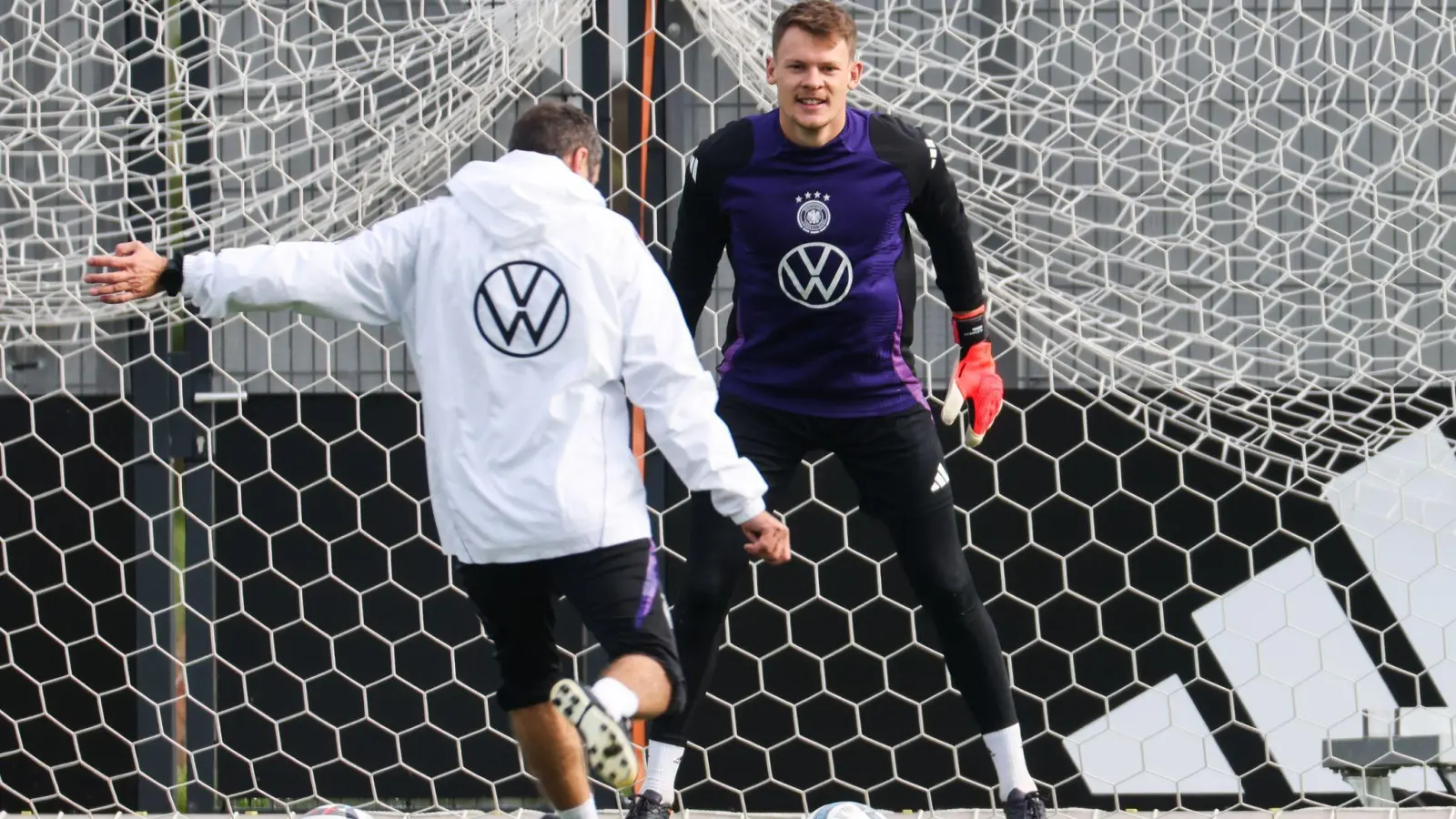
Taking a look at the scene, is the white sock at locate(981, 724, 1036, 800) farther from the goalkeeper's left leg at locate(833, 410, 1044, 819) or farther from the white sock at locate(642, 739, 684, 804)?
the white sock at locate(642, 739, 684, 804)

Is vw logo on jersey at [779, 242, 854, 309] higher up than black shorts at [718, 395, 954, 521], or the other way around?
vw logo on jersey at [779, 242, 854, 309]

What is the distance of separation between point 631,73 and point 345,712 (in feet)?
5.32

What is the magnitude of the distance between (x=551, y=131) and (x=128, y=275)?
63 cm

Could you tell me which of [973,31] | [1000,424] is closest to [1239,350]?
[1000,424]

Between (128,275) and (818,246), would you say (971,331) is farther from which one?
(128,275)

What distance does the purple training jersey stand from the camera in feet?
9.43

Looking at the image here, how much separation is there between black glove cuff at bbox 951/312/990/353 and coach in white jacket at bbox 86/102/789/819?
0.65 meters

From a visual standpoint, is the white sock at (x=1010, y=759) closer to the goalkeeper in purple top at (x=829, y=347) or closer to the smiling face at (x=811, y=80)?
the goalkeeper in purple top at (x=829, y=347)

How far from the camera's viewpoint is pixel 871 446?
292cm

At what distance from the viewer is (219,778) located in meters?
4.26

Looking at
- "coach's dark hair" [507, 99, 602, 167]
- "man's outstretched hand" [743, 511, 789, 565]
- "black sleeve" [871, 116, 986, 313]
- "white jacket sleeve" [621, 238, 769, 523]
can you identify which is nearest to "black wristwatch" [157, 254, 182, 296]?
"coach's dark hair" [507, 99, 602, 167]

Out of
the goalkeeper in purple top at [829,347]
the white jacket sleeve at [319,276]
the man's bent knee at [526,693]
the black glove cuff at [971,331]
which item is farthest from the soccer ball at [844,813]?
the white jacket sleeve at [319,276]

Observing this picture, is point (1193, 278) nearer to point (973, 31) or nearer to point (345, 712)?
point (973, 31)

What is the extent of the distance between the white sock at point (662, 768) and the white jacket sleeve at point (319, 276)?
0.86 meters
